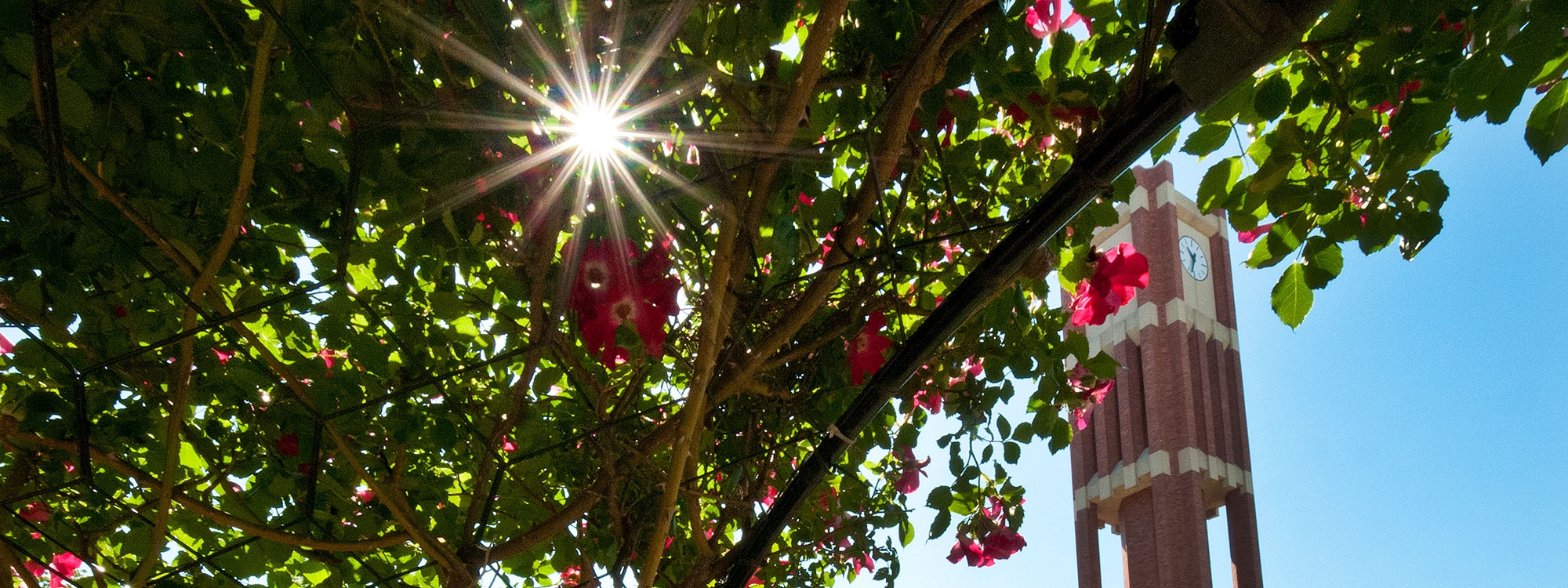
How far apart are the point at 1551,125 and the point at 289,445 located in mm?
1229

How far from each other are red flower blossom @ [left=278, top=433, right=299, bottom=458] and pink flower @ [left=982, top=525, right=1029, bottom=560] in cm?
94

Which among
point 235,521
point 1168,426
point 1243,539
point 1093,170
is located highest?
point 1168,426

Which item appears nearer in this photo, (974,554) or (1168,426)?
(974,554)

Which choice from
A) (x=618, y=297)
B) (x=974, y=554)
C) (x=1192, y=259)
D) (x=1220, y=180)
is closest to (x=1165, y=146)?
(x=1220, y=180)

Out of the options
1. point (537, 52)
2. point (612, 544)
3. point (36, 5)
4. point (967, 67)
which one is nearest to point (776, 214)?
point (967, 67)

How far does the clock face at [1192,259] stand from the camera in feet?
37.7

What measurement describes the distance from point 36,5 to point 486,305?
1.48 ft

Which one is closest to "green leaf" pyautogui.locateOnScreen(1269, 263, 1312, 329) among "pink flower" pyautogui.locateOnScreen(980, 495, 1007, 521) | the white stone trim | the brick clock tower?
"pink flower" pyautogui.locateOnScreen(980, 495, 1007, 521)

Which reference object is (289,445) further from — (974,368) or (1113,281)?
(1113,281)

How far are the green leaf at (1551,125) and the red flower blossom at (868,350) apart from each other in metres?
0.62

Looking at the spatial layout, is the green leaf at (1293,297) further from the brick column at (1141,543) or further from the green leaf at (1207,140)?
the brick column at (1141,543)

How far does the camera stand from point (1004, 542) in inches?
60.8

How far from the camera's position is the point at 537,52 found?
2.38 feet

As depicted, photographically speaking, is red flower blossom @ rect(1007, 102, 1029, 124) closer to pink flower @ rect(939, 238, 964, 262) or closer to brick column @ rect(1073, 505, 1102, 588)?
pink flower @ rect(939, 238, 964, 262)
